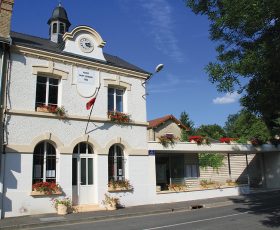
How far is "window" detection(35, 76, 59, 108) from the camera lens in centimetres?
1566

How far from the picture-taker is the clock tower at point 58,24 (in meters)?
20.6

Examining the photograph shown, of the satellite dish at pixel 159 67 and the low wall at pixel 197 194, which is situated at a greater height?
the satellite dish at pixel 159 67

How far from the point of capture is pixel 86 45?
57.9 ft

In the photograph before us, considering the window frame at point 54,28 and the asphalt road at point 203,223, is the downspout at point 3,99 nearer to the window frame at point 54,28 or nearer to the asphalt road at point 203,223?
the asphalt road at point 203,223

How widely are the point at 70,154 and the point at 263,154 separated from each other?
1781cm

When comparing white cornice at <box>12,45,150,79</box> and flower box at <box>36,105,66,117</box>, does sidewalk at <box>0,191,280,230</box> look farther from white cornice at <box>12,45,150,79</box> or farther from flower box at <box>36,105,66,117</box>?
white cornice at <box>12,45,150,79</box>

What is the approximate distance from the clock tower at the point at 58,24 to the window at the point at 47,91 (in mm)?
5113

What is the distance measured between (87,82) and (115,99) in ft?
6.47

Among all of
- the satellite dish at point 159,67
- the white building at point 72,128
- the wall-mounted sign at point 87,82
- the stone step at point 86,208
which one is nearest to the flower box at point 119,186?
the white building at point 72,128

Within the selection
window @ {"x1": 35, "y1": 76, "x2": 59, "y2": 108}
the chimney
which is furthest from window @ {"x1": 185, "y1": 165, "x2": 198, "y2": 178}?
the chimney

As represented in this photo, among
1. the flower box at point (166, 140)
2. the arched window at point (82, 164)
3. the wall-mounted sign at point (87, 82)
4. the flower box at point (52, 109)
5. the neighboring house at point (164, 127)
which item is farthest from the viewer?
the neighboring house at point (164, 127)

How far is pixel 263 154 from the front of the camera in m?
27.7

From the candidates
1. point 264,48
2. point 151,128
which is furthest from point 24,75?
point 151,128

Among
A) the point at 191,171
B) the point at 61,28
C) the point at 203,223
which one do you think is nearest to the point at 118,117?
the point at 61,28
